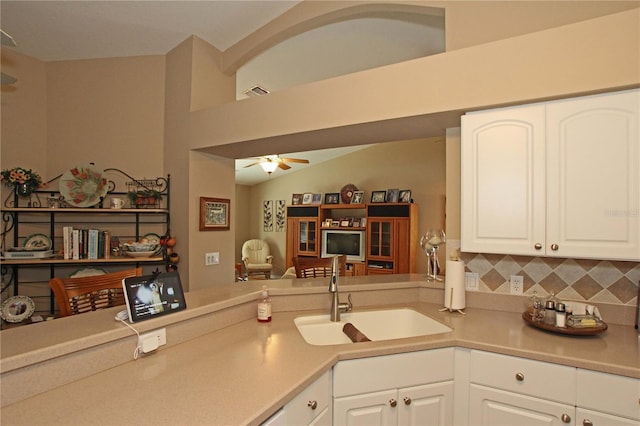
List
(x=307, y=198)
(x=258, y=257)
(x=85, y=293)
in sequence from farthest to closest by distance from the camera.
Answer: (x=258, y=257) < (x=307, y=198) < (x=85, y=293)

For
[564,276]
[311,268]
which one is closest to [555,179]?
[564,276]

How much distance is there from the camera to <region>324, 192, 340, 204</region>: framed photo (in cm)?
684

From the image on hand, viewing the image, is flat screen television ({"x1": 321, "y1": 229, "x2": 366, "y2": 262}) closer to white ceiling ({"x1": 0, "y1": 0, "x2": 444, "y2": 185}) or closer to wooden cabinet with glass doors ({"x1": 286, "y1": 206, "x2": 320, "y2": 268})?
wooden cabinet with glass doors ({"x1": 286, "y1": 206, "x2": 320, "y2": 268})

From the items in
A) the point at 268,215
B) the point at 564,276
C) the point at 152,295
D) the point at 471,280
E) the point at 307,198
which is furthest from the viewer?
the point at 268,215

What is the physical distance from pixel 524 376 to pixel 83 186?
10.7ft

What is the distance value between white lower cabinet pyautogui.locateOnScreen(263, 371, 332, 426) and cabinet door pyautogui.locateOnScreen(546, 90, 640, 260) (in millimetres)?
1285

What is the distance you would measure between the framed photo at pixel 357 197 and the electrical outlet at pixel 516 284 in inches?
182

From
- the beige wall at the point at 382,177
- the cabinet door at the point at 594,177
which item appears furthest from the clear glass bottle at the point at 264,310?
the beige wall at the point at 382,177

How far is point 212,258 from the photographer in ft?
9.71

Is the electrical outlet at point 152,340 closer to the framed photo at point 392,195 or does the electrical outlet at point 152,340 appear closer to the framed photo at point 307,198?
the framed photo at point 392,195

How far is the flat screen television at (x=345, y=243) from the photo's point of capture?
6341 millimetres

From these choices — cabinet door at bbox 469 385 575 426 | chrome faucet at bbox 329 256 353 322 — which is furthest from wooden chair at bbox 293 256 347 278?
cabinet door at bbox 469 385 575 426

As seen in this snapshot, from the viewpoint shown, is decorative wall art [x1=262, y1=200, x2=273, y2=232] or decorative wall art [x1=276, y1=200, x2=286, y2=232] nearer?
decorative wall art [x1=276, y1=200, x2=286, y2=232]

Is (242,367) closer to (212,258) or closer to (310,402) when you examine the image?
(310,402)
